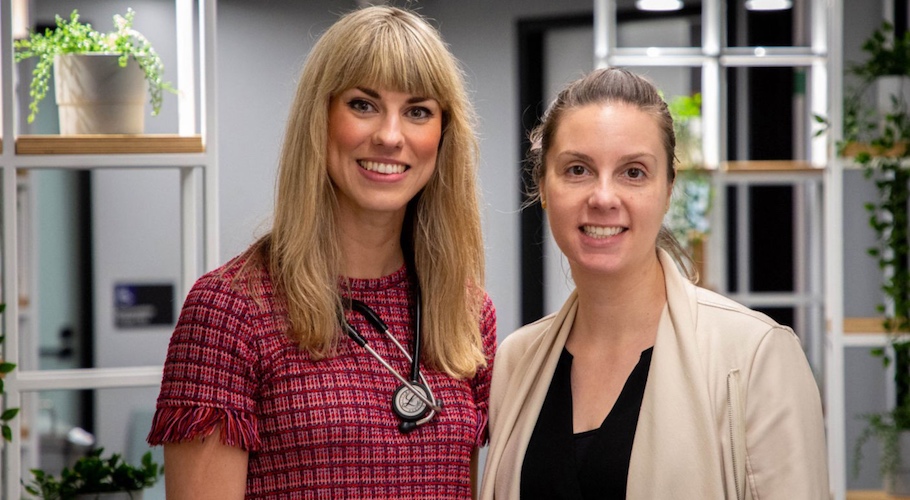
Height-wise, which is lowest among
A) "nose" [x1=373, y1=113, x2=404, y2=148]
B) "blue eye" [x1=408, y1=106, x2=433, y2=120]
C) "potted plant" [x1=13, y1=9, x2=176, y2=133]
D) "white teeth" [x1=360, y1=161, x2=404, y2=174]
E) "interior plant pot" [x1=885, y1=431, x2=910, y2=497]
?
"interior plant pot" [x1=885, y1=431, x2=910, y2=497]

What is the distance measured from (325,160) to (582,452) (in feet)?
2.04

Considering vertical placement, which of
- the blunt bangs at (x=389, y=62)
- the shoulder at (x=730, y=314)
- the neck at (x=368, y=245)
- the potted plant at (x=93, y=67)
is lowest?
the shoulder at (x=730, y=314)

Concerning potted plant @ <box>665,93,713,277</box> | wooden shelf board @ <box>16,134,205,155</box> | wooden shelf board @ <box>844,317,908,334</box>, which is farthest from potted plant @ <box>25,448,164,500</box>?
potted plant @ <box>665,93,713,277</box>

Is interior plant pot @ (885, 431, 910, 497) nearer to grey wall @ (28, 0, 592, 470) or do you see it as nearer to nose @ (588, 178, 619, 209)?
nose @ (588, 178, 619, 209)

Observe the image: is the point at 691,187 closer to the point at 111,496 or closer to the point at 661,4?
the point at 661,4

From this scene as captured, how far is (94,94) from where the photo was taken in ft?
7.98

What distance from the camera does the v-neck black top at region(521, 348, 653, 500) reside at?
5.33ft

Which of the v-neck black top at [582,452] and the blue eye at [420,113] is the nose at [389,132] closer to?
the blue eye at [420,113]

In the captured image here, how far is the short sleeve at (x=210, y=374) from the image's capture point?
5.25 feet

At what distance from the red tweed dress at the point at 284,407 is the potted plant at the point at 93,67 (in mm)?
906

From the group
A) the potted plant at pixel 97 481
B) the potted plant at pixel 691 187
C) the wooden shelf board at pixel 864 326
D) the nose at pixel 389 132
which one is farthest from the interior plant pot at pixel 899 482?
the nose at pixel 389 132

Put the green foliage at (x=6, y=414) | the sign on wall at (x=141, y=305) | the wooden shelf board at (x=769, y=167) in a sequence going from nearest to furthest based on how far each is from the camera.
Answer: the green foliage at (x=6, y=414) → the wooden shelf board at (x=769, y=167) → the sign on wall at (x=141, y=305)

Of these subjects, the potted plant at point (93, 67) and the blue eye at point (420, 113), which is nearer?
the blue eye at point (420, 113)

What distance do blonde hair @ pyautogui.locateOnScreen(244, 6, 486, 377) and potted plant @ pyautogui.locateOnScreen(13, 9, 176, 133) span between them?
848 mm
